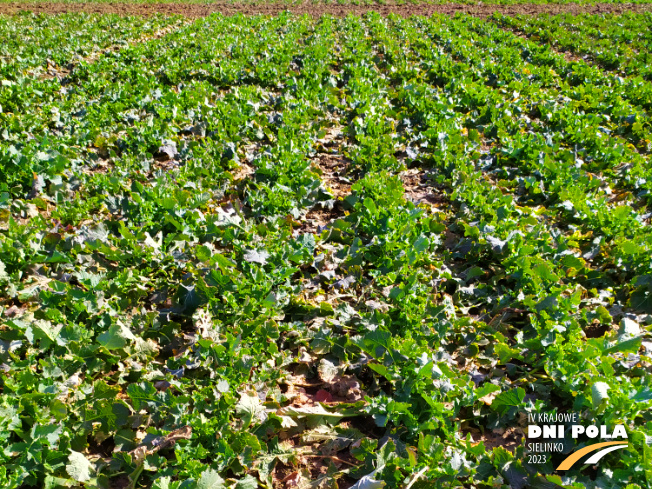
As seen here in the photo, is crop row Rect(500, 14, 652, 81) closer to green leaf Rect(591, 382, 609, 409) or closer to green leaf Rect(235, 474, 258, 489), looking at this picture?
green leaf Rect(591, 382, 609, 409)

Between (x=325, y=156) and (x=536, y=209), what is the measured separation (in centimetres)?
303

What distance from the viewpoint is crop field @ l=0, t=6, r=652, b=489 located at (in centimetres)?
254

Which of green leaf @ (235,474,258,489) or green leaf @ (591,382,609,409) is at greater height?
green leaf @ (591,382,609,409)

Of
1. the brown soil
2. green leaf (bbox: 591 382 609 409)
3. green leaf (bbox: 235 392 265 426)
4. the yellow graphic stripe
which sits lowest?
the yellow graphic stripe

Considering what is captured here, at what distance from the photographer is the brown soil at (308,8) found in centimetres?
1877

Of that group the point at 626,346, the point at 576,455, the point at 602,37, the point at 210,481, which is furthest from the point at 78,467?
the point at 602,37

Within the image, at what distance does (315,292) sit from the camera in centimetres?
390

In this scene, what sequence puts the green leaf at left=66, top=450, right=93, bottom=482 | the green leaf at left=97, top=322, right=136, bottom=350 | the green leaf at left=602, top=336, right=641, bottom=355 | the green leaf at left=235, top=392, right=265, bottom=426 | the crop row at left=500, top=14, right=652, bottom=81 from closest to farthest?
the green leaf at left=66, top=450, right=93, bottom=482 → the green leaf at left=235, top=392, right=265, bottom=426 → the green leaf at left=602, top=336, right=641, bottom=355 → the green leaf at left=97, top=322, right=136, bottom=350 → the crop row at left=500, top=14, right=652, bottom=81

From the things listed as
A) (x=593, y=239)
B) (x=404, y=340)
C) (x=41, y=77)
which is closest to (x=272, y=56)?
(x=41, y=77)

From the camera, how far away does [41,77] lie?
9.31 metres

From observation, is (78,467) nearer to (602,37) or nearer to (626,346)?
(626,346)

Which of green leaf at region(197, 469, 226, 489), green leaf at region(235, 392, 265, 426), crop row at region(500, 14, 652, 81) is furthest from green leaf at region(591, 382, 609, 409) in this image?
crop row at region(500, 14, 652, 81)

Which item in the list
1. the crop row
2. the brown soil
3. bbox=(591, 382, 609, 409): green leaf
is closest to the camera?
bbox=(591, 382, 609, 409): green leaf

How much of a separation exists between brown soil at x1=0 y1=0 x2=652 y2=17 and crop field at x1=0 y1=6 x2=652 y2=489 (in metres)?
13.6
